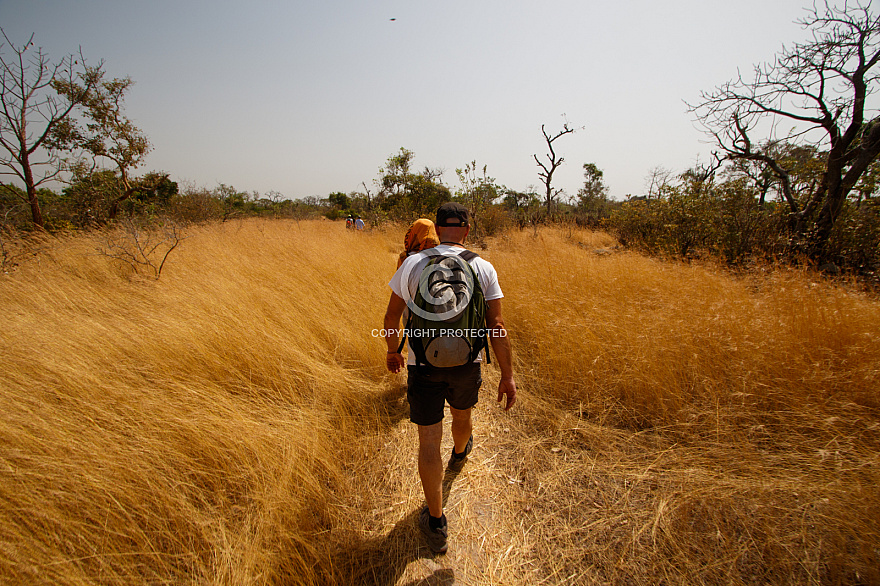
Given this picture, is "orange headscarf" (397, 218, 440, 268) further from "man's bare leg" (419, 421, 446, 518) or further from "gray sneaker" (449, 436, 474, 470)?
"gray sneaker" (449, 436, 474, 470)

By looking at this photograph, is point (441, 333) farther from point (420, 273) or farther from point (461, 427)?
point (461, 427)

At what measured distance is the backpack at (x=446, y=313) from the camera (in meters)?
1.29

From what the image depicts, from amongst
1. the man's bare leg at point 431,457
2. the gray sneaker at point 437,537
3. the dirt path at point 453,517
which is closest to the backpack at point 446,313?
the man's bare leg at point 431,457

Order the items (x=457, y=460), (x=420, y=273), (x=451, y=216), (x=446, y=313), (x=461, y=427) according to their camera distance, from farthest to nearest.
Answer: (x=457, y=460), (x=461, y=427), (x=451, y=216), (x=420, y=273), (x=446, y=313)

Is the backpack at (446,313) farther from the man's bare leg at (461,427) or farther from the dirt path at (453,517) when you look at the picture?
the dirt path at (453,517)

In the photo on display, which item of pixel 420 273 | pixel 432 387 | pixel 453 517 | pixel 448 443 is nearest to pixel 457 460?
pixel 448 443

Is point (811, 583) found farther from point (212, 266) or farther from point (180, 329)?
point (212, 266)

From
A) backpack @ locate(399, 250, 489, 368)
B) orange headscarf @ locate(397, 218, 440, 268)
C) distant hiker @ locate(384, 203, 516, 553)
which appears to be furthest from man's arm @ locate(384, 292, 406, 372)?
orange headscarf @ locate(397, 218, 440, 268)

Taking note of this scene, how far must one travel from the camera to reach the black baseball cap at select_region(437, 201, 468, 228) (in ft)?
4.90

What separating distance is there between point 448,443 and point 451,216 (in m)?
1.71

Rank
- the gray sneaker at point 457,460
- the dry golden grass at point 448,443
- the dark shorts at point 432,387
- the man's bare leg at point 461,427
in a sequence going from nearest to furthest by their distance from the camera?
the dry golden grass at point 448,443
the dark shorts at point 432,387
the man's bare leg at point 461,427
the gray sneaker at point 457,460

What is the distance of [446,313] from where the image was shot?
1.28 meters

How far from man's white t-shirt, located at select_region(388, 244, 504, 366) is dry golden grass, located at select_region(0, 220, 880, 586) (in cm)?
100

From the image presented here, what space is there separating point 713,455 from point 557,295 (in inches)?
82.5
